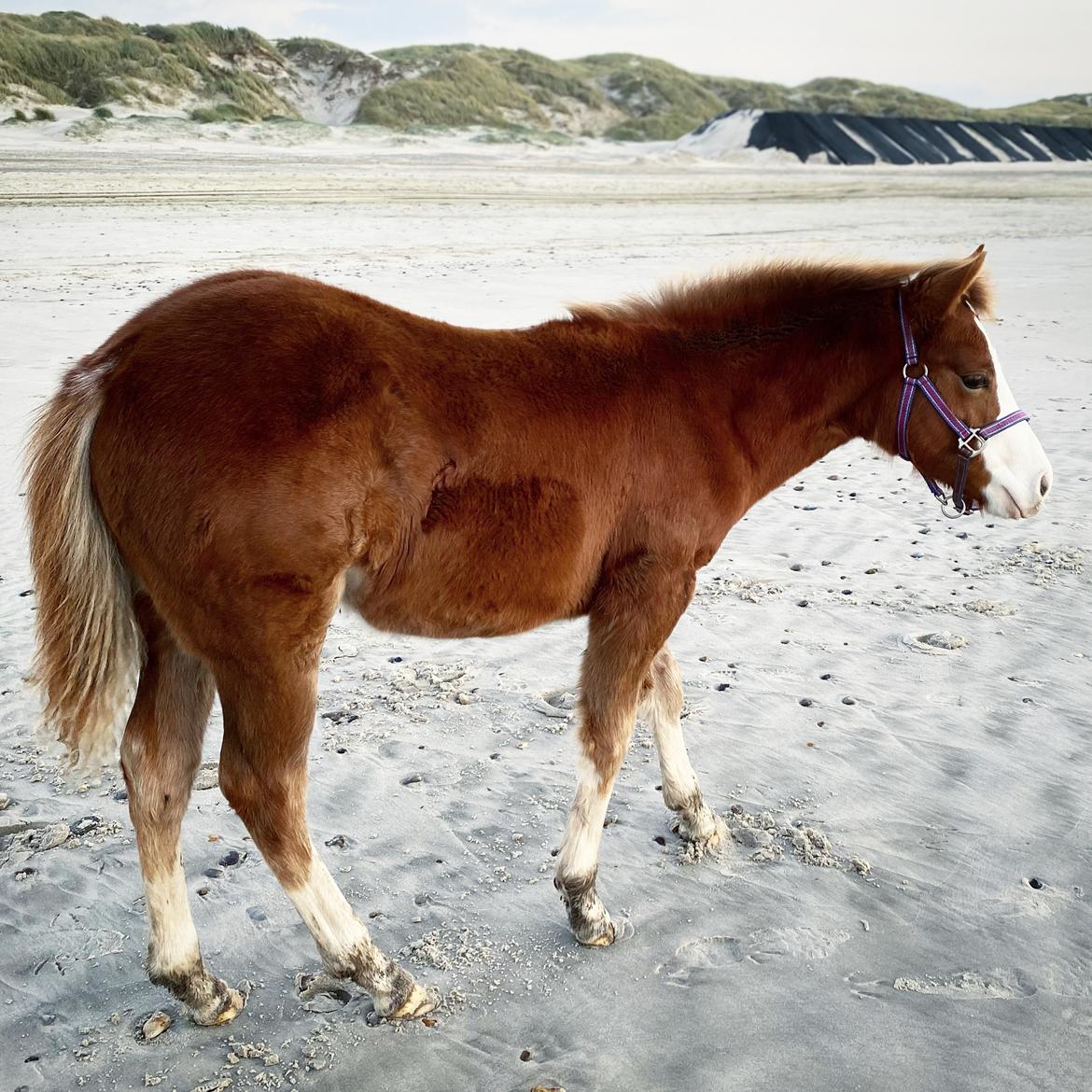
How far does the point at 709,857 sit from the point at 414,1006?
120 cm

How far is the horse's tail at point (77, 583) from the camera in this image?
7.95ft

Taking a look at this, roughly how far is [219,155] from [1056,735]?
2710 cm

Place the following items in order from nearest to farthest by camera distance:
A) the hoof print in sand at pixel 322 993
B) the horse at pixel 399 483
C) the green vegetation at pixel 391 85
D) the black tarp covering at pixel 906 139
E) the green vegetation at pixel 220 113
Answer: the horse at pixel 399 483
the hoof print in sand at pixel 322 993
the green vegetation at pixel 220 113
the green vegetation at pixel 391 85
the black tarp covering at pixel 906 139

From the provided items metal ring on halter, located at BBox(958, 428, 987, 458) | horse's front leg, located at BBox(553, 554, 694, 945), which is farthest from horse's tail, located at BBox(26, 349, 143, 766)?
metal ring on halter, located at BBox(958, 428, 987, 458)

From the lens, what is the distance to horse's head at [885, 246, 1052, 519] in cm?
297

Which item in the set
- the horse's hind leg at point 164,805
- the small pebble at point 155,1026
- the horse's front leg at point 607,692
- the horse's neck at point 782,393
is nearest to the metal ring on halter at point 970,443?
the horse's neck at point 782,393

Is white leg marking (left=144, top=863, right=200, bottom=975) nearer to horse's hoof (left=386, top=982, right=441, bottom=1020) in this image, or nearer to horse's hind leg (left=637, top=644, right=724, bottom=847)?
horse's hoof (left=386, top=982, right=441, bottom=1020)

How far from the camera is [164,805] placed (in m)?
2.63

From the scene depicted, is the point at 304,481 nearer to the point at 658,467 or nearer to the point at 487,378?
the point at 487,378

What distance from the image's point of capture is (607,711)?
294 cm

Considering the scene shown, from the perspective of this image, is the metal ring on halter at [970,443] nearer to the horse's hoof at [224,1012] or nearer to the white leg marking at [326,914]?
the white leg marking at [326,914]

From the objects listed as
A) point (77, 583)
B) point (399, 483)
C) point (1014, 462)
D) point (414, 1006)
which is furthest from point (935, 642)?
point (77, 583)

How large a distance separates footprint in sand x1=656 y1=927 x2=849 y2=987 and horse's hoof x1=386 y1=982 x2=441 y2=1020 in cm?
69

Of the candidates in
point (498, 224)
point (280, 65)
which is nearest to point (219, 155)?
point (498, 224)
